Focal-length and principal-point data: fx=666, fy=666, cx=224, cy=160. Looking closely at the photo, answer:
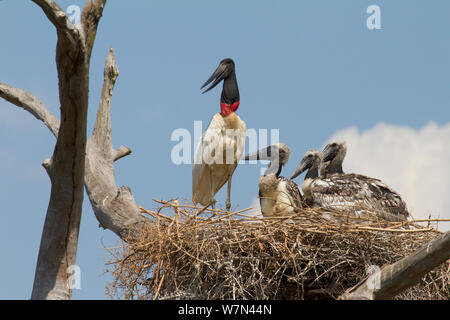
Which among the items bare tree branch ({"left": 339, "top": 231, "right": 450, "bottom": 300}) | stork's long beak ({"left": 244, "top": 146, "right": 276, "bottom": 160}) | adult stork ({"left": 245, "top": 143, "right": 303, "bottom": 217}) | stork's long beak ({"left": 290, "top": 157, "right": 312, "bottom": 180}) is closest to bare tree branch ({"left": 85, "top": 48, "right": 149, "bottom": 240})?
adult stork ({"left": 245, "top": 143, "right": 303, "bottom": 217})

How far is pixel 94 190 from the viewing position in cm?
797

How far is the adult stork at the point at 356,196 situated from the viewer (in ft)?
24.3

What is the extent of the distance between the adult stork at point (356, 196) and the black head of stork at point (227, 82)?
1833 millimetres

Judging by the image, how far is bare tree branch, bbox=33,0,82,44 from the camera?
4.51 metres

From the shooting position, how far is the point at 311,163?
858cm

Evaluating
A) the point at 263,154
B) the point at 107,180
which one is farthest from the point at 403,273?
the point at 107,180

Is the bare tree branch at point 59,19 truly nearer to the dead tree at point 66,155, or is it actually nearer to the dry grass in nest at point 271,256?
the dead tree at point 66,155

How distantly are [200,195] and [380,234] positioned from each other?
11.8 ft

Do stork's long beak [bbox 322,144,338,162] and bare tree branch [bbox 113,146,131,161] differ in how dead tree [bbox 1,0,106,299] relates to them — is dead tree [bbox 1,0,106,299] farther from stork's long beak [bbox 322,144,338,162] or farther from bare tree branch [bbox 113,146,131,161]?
stork's long beak [bbox 322,144,338,162]

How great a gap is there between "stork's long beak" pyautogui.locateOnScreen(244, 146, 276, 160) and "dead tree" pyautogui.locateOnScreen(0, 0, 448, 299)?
1821 millimetres

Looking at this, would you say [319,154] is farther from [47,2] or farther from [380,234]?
[47,2]

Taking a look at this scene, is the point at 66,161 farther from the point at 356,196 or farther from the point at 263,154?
the point at 263,154
